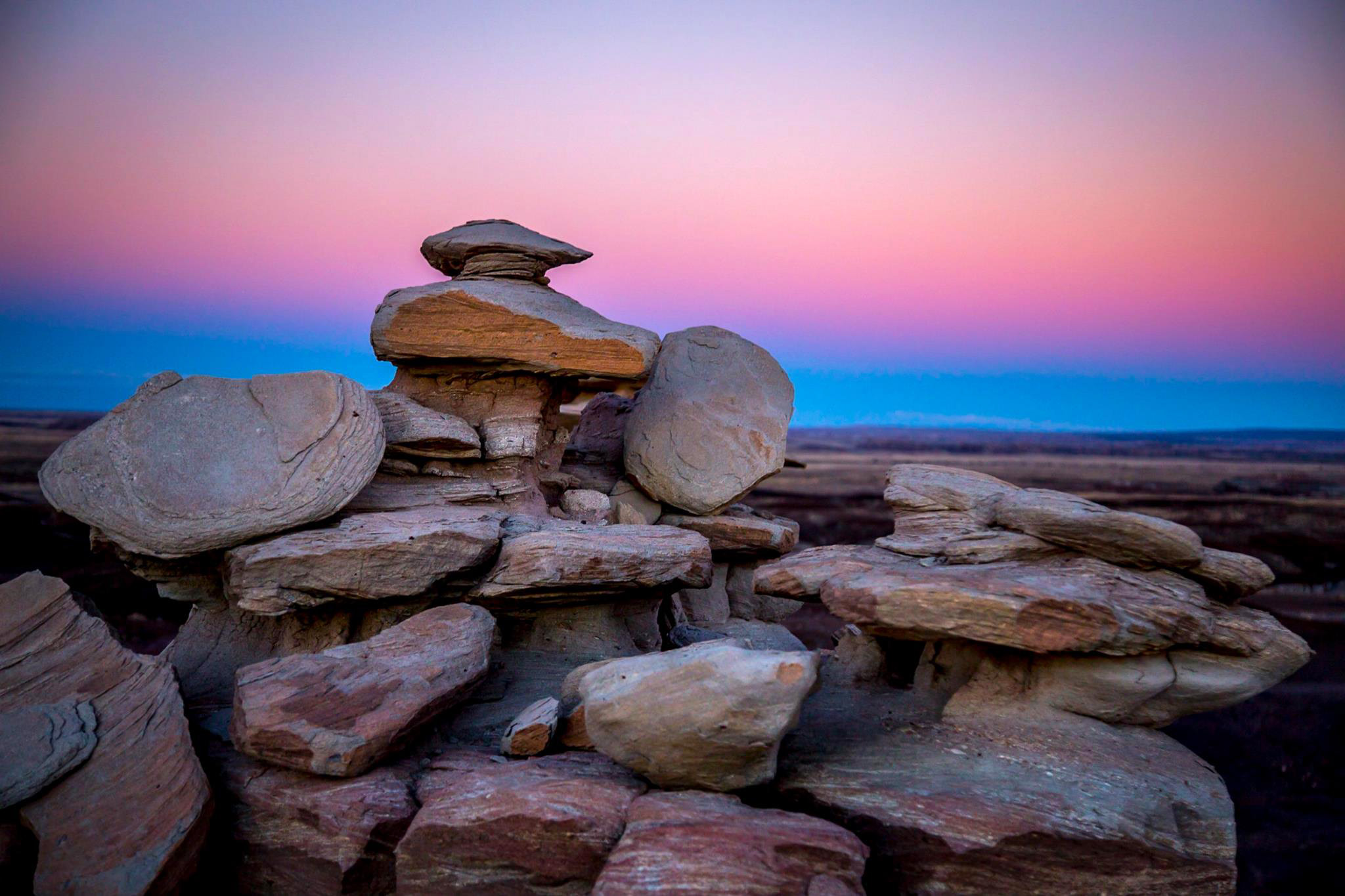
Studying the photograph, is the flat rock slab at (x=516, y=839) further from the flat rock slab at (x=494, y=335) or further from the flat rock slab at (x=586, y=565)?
the flat rock slab at (x=494, y=335)

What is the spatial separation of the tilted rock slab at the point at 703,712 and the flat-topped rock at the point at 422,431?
452 cm

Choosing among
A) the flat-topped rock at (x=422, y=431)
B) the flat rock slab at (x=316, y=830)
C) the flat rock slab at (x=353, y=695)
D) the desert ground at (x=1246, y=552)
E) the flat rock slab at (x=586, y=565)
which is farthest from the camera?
the desert ground at (x=1246, y=552)

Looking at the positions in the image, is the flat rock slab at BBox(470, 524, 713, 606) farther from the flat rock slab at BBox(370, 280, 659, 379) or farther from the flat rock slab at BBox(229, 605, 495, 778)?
the flat rock slab at BBox(370, 280, 659, 379)

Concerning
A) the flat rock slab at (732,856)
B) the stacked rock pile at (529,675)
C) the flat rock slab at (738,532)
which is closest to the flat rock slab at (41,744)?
the stacked rock pile at (529,675)

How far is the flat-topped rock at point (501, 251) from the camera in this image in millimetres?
11695

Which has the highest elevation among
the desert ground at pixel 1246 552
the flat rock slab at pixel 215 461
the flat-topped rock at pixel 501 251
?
the flat-topped rock at pixel 501 251

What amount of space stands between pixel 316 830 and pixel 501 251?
727 centimetres

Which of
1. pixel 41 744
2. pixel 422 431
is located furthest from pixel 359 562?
pixel 41 744

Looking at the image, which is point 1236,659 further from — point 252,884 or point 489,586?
point 252,884

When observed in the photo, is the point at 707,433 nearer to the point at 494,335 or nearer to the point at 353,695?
the point at 494,335

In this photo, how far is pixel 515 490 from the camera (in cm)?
1128

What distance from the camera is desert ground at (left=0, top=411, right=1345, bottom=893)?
13.7 meters

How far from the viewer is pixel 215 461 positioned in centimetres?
930

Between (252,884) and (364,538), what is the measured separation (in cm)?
321
